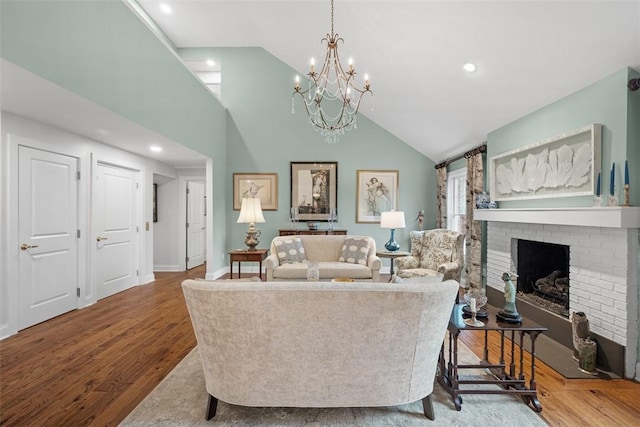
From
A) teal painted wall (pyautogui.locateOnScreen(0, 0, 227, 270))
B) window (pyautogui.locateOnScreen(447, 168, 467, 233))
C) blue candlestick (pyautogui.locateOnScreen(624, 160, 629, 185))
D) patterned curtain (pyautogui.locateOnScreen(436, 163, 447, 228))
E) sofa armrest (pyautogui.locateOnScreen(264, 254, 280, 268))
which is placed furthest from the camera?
patterned curtain (pyautogui.locateOnScreen(436, 163, 447, 228))

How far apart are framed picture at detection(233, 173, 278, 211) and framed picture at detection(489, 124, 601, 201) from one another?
3.95 meters

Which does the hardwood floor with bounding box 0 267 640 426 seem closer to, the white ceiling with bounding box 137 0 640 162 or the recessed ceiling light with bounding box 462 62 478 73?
the white ceiling with bounding box 137 0 640 162

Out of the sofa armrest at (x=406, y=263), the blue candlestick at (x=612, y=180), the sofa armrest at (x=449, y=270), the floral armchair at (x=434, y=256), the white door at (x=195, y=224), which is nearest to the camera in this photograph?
the blue candlestick at (x=612, y=180)

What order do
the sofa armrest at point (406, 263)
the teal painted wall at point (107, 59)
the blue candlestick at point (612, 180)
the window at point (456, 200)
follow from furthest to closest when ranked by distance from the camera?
the window at point (456, 200) → the sofa armrest at point (406, 263) → the blue candlestick at point (612, 180) → the teal painted wall at point (107, 59)

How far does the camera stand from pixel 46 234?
3.58 metres

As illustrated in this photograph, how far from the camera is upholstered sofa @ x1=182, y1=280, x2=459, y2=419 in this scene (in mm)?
1657

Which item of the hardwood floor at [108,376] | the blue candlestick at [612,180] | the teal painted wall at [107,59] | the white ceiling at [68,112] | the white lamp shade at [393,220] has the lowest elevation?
the hardwood floor at [108,376]

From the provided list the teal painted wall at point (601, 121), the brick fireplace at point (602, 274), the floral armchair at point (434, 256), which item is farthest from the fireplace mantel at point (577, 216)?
the floral armchair at point (434, 256)

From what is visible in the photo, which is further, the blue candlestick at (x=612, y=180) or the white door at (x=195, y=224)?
the white door at (x=195, y=224)

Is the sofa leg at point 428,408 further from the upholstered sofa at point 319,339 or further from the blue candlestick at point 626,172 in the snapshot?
the blue candlestick at point 626,172

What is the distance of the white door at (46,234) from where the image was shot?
10.9ft

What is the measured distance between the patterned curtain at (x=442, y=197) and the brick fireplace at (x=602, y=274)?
2458mm

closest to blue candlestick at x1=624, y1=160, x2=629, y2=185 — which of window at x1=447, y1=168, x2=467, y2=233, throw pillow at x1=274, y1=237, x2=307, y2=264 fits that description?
window at x1=447, y1=168, x2=467, y2=233

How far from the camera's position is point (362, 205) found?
6383 millimetres
